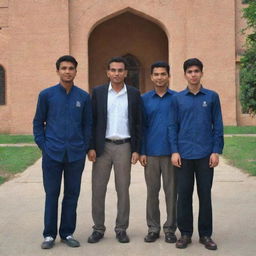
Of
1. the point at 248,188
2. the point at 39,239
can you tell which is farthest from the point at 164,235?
the point at 248,188

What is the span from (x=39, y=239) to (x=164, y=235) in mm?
1444

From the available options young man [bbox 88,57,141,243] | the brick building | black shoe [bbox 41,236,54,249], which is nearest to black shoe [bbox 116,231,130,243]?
young man [bbox 88,57,141,243]

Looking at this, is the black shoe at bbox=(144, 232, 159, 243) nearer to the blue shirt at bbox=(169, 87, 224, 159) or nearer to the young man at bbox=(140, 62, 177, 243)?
the young man at bbox=(140, 62, 177, 243)

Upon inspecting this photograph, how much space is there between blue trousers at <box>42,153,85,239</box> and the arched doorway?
60.7 feet

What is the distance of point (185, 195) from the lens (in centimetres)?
516

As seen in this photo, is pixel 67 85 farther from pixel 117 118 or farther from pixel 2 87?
pixel 2 87

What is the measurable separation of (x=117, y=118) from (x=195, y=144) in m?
0.92

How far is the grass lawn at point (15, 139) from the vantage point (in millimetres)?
18172

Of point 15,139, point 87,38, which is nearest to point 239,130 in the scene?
point 87,38

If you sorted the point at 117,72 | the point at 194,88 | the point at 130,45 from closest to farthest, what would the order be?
the point at 194,88, the point at 117,72, the point at 130,45

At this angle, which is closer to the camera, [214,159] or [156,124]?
[214,159]

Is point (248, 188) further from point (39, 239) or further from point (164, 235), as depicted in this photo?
point (39, 239)

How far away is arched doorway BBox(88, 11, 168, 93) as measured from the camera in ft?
77.7

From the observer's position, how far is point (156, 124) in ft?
17.5
